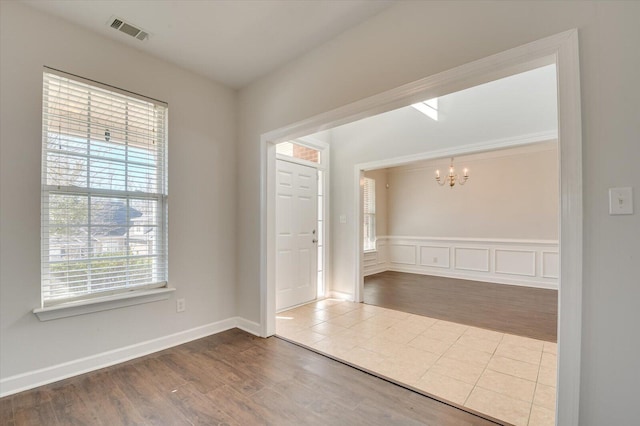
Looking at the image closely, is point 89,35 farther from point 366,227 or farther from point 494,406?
point 366,227

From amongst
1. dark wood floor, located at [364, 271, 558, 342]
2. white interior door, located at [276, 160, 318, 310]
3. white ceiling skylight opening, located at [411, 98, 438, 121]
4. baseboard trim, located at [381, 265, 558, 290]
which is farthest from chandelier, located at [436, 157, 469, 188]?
white interior door, located at [276, 160, 318, 310]

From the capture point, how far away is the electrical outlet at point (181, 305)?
291 cm

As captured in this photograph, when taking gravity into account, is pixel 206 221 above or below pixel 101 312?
above

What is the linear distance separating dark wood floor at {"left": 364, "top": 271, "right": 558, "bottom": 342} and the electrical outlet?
2641mm

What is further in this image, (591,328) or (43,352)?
(43,352)

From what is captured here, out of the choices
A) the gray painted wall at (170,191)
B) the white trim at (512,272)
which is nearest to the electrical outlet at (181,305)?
the gray painted wall at (170,191)

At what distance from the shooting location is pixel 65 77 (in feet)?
7.51

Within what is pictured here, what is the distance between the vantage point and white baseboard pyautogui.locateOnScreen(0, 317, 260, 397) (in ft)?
6.75

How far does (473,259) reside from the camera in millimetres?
6109

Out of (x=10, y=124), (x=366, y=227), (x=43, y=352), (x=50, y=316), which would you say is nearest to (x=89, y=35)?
(x=10, y=124)

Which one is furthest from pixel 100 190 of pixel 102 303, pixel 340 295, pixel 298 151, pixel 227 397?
pixel 340 295

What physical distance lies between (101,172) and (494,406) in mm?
3480

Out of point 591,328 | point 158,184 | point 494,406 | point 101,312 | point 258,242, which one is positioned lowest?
point 494,406

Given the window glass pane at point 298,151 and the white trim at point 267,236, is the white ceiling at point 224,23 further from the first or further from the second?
the window glass pane at point 298,151
